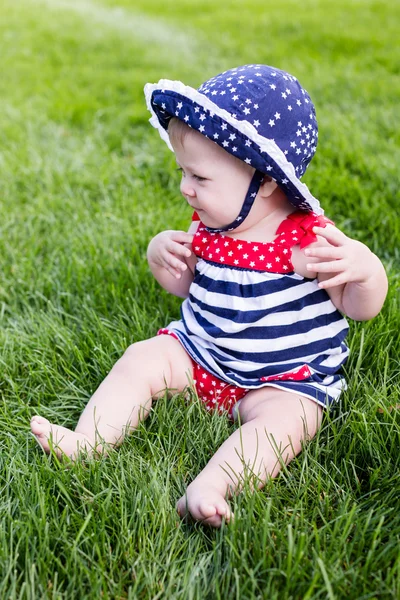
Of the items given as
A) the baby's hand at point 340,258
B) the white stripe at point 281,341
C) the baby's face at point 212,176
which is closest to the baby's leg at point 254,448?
the white stripe at point 281,341

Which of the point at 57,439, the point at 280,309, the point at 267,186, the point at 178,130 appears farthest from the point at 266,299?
the point at 57,439

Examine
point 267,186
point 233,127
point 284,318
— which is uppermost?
point 233,127

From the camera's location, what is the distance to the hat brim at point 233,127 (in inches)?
68.2

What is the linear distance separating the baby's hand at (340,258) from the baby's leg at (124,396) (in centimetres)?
60

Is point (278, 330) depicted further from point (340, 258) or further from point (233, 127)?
point (233, 127)

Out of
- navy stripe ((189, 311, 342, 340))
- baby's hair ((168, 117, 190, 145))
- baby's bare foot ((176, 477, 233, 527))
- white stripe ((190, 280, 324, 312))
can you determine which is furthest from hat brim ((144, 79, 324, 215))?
baby's bare foot ((176, 477, 233, 527))

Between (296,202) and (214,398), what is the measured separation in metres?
0.68

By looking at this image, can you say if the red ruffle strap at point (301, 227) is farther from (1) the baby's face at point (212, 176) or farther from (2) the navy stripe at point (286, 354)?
(2) the navy stripe at point (286, 354)

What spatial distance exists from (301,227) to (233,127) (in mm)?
411

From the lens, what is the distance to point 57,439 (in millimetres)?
1873

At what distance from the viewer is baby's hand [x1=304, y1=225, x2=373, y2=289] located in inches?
71.9

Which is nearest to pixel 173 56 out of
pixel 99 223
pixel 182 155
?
pixel 99 223

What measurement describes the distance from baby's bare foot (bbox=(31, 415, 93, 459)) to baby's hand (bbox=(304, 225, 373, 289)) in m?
0.82

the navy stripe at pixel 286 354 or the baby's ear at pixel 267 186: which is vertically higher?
the baby's ear at pixel 267 186
